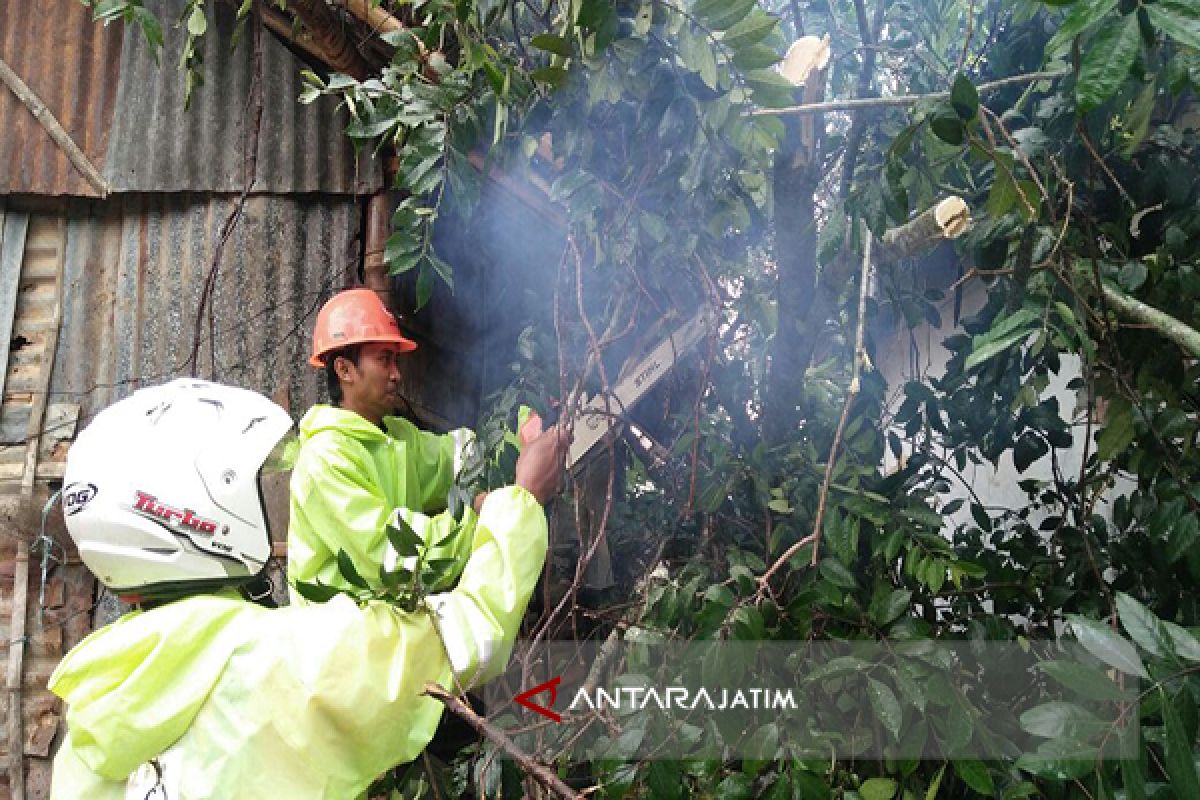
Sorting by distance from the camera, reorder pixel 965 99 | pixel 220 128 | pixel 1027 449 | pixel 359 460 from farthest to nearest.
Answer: pixel 220 128 < pixel 359 460 < pixel 1027 449 < pixel 965 99

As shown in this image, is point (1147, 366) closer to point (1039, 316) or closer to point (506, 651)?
point (1039, 316)

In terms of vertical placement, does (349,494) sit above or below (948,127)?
below

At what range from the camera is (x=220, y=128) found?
4543 mm

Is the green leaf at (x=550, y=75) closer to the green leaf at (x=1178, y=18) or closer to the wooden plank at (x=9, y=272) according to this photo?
the green leaf at (x=1178, y=18)

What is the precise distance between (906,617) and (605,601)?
1192 mm

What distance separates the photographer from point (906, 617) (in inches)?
86.0

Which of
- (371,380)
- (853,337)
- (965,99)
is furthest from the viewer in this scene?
(371,380)

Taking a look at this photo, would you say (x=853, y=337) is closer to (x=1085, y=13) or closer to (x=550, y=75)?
(x=550, y=75)

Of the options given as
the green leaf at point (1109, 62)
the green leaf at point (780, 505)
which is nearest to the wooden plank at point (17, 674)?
the green leaf at point (780, 505)

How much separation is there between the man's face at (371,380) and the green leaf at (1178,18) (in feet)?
8.95

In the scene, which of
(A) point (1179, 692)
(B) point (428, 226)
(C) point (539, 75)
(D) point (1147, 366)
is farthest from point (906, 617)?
(B) point (428, 226)

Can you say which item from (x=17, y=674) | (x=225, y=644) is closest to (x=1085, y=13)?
(x=225, y=644)

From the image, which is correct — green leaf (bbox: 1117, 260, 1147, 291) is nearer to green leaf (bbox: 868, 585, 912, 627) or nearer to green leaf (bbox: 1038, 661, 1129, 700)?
green leaf (bbox: 868, 585, 912, 627)

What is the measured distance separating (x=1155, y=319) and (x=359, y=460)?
226 centimetres
